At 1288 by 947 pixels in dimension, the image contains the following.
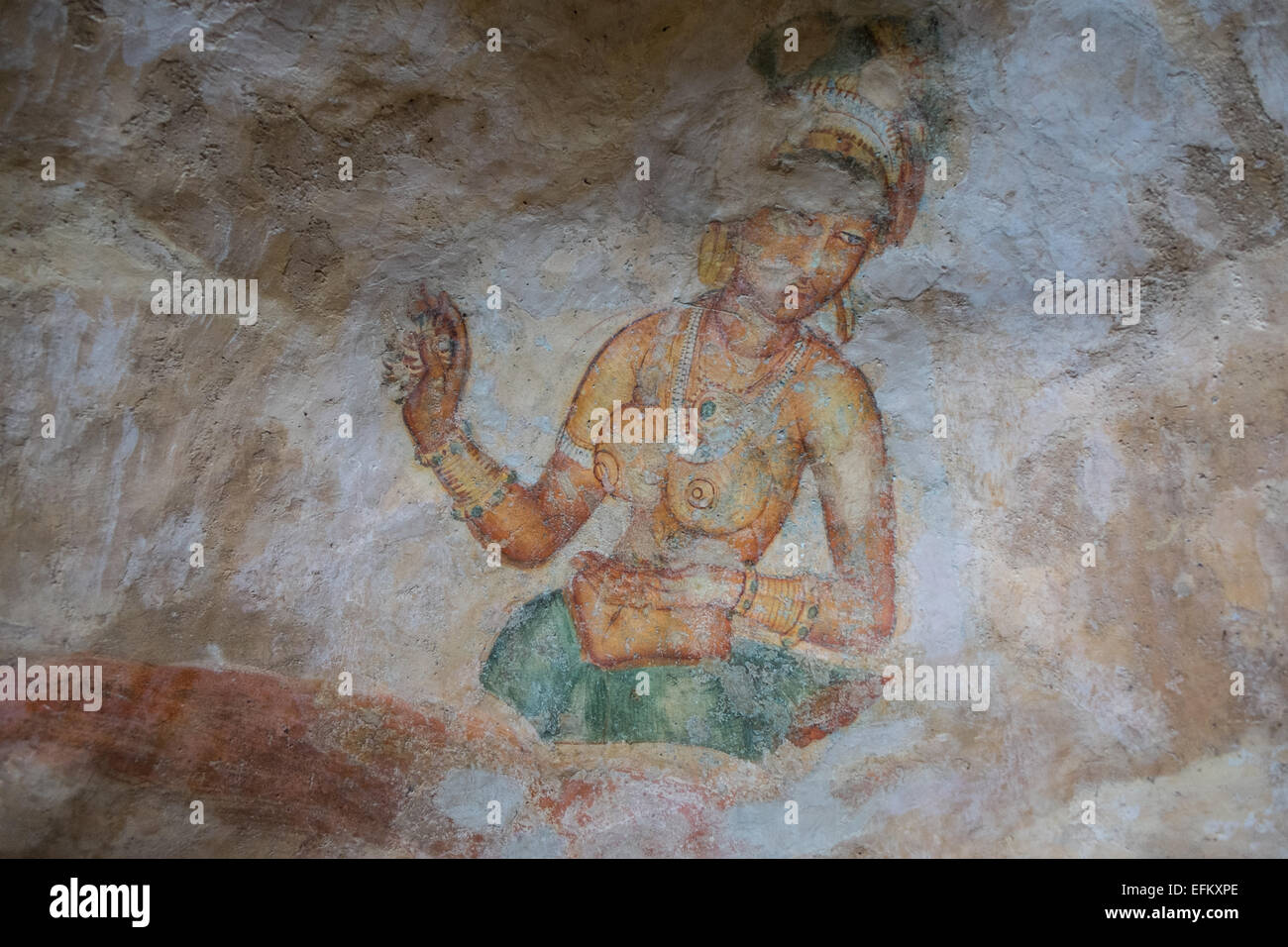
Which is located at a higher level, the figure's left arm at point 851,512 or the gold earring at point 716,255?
the gold earring at point 716,255

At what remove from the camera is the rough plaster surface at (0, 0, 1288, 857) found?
4.22 m

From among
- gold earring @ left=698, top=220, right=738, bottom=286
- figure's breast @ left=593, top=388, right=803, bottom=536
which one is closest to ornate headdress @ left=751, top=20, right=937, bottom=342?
gold earring @ left=698, top=220, right=738, bottom=286

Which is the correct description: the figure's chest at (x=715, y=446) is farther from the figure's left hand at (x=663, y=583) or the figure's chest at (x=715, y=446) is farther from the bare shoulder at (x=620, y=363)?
the figure's left hand at (x=663, y=583)

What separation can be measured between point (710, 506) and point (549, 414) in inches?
36.5

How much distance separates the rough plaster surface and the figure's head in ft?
0.42

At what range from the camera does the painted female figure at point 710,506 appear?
4605 mm

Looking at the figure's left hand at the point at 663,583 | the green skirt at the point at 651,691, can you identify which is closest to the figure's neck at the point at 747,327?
the figure's left hand at the point at 663,583

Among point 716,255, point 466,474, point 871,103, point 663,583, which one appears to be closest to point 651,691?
point 663,583

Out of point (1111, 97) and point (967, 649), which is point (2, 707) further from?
point (1111, 97)

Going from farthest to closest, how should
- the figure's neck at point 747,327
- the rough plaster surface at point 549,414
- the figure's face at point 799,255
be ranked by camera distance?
1. the figure's neck at point 747,327
2. the figure's face at point 799,255
3. the rough plaster surface at point 549,414

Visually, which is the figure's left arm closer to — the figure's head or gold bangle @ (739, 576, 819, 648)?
gold bangle @ (739, 576, 819, 648)

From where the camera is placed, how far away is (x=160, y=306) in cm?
433

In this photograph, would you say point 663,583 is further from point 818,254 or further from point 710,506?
point 818,254

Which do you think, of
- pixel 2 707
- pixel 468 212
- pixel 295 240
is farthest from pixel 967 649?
pixel 2 707
